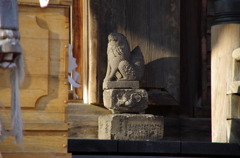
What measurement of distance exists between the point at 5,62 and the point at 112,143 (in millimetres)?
2975

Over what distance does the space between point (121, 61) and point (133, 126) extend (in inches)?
27.0

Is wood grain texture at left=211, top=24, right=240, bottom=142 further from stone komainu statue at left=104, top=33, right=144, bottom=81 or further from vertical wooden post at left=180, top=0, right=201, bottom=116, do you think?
vertical wooden post at left=180, top=0, right=201, bottom=116

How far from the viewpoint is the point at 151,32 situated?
8344mm

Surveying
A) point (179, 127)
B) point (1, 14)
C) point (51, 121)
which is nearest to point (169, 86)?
point (179, 127)

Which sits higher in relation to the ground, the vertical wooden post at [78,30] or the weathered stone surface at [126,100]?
the vertical wooden post at [78,30]

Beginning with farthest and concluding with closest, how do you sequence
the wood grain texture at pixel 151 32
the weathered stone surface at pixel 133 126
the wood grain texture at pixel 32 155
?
the wood grain texture at pixel 151 32 < the weathered stone surface at pixel 133 126 < the wood grain texture at pixel 32 155

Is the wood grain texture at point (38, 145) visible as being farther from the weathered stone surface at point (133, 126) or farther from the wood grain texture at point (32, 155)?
the weathered stone surface at point (133, 126)

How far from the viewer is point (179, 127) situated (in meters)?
8.37

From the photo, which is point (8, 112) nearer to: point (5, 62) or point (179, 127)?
point (5, 62)

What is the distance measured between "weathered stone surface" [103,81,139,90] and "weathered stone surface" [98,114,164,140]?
12.4 inches

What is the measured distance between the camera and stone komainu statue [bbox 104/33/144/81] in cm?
784

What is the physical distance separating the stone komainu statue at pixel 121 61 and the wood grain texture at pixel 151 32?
0.26 meters

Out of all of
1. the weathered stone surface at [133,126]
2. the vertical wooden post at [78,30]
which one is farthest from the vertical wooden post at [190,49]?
the vertical wooden post at [78,30]

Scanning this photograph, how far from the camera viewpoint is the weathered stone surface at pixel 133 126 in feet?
25.1
